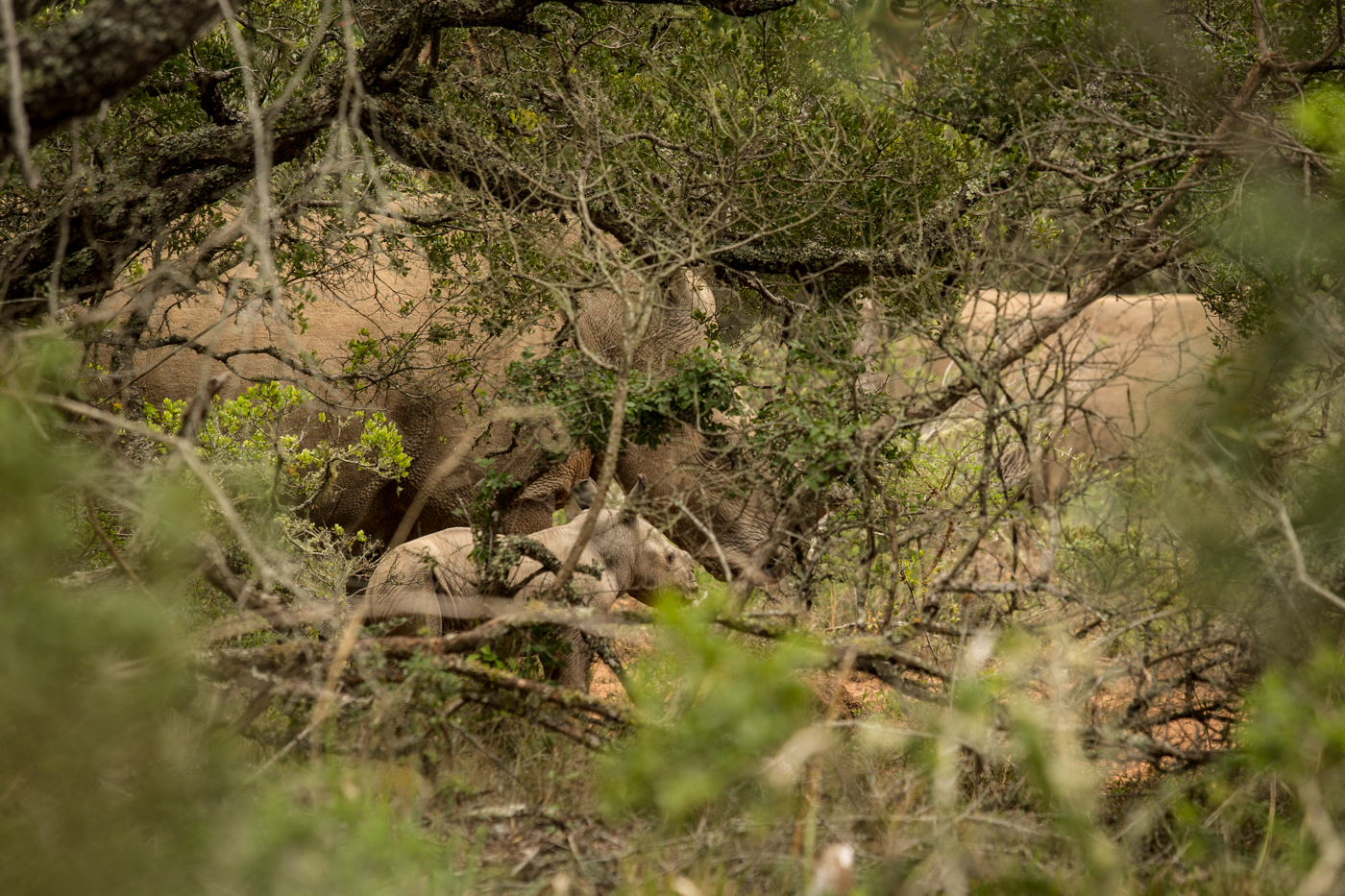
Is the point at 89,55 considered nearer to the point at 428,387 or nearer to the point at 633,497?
the point at 633,497

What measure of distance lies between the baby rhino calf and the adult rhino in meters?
0.30

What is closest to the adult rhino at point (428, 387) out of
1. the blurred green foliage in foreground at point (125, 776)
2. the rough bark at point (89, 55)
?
the rough bark at point (89, 55)

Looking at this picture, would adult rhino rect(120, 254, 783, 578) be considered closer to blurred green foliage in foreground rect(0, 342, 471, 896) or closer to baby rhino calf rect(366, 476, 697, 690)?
baby rhino calf rect(366, 476, 697, 690)

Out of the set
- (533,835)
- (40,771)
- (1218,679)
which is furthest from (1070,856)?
(40,771)

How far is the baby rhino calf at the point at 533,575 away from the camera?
15.5 feet

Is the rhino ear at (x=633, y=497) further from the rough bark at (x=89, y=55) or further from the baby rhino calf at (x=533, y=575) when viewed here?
the rough bark at (x=89, y=55)

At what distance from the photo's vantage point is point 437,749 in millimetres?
3387

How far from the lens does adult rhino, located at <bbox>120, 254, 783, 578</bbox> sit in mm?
6008

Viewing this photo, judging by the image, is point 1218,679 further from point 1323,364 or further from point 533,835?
point 533,835

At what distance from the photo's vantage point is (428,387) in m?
6.51

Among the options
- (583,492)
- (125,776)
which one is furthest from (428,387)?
(125,776)

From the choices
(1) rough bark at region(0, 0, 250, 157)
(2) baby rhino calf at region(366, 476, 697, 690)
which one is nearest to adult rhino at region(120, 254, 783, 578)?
(2) baby rhino calf at region(366, 476, 697, 690)

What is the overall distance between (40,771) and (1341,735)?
3063 mm

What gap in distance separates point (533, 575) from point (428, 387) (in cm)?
244
